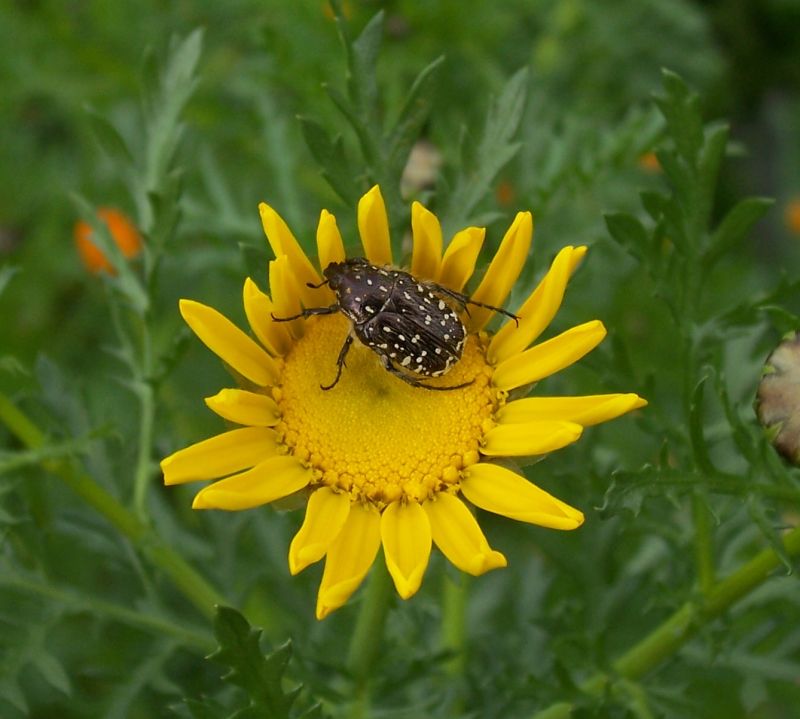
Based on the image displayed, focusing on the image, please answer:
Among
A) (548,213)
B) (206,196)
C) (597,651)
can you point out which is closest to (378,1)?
(206,196)

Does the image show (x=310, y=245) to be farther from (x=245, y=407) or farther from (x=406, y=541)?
(x=406, y=541)

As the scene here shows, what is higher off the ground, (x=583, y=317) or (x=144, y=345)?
(x=144, y=345)

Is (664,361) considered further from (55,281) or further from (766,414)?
(55,281)

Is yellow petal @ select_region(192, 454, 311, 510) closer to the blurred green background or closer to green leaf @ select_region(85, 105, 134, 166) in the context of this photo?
the blurred green background

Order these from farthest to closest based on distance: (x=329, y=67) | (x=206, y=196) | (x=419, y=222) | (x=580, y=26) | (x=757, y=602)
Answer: (x=580, y=26) < (x=206, y=196) < (x=329, y=67) < (x=757, y=602) < (x=419, y=222)

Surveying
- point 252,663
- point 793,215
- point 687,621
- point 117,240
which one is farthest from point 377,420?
point 793,215

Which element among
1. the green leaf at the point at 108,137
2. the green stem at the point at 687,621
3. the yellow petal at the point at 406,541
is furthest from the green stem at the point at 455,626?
the green leaf at the point at 108,137

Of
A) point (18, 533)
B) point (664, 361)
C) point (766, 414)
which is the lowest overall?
point (664, 361)
